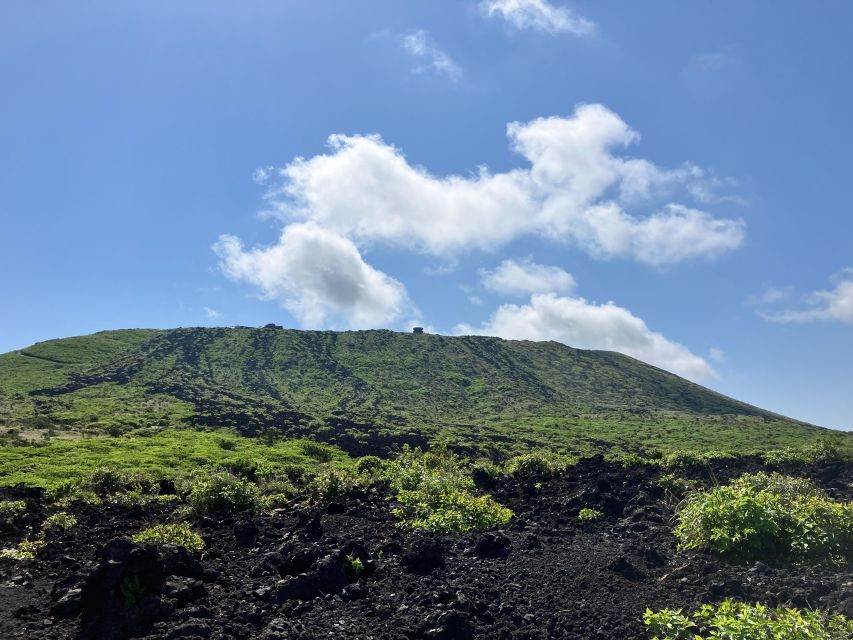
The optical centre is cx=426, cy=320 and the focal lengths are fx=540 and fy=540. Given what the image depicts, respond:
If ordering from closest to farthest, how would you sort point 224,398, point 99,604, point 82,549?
point 99,604 < point 82,549 < point 224,398

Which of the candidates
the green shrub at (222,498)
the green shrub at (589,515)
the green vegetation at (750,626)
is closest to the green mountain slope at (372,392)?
the green shrub at (222,498)

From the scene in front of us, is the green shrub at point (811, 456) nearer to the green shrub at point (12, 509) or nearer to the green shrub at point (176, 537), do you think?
the green shrub at point (176, 537)

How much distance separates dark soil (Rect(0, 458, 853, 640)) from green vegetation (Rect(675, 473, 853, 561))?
0.43 meters

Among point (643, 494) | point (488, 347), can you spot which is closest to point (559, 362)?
point (488, 347)

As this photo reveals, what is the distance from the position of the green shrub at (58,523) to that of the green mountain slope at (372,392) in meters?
25.1

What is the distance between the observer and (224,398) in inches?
2923

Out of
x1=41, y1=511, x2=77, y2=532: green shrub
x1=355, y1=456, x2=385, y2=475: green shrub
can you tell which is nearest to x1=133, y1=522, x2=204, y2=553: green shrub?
x1=41, y1=511, x2=77, y2=532: green shrub

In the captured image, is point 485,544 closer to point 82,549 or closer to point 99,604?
point 99,604

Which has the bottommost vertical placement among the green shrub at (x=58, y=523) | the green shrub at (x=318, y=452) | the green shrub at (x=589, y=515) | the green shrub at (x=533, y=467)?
the green shrub at (x=58, y=523)

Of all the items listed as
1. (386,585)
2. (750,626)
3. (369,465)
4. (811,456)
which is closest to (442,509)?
(386,585)

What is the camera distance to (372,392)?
92.3 m

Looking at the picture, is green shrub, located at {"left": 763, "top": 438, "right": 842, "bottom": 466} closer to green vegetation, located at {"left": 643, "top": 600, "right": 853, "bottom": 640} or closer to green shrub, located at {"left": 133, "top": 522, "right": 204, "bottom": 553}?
green vegetation, located at {"left": 643, "top": 600, "right": 853, "bottom": 640}

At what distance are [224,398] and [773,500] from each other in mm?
72523

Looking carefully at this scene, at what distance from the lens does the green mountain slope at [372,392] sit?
52.8m
